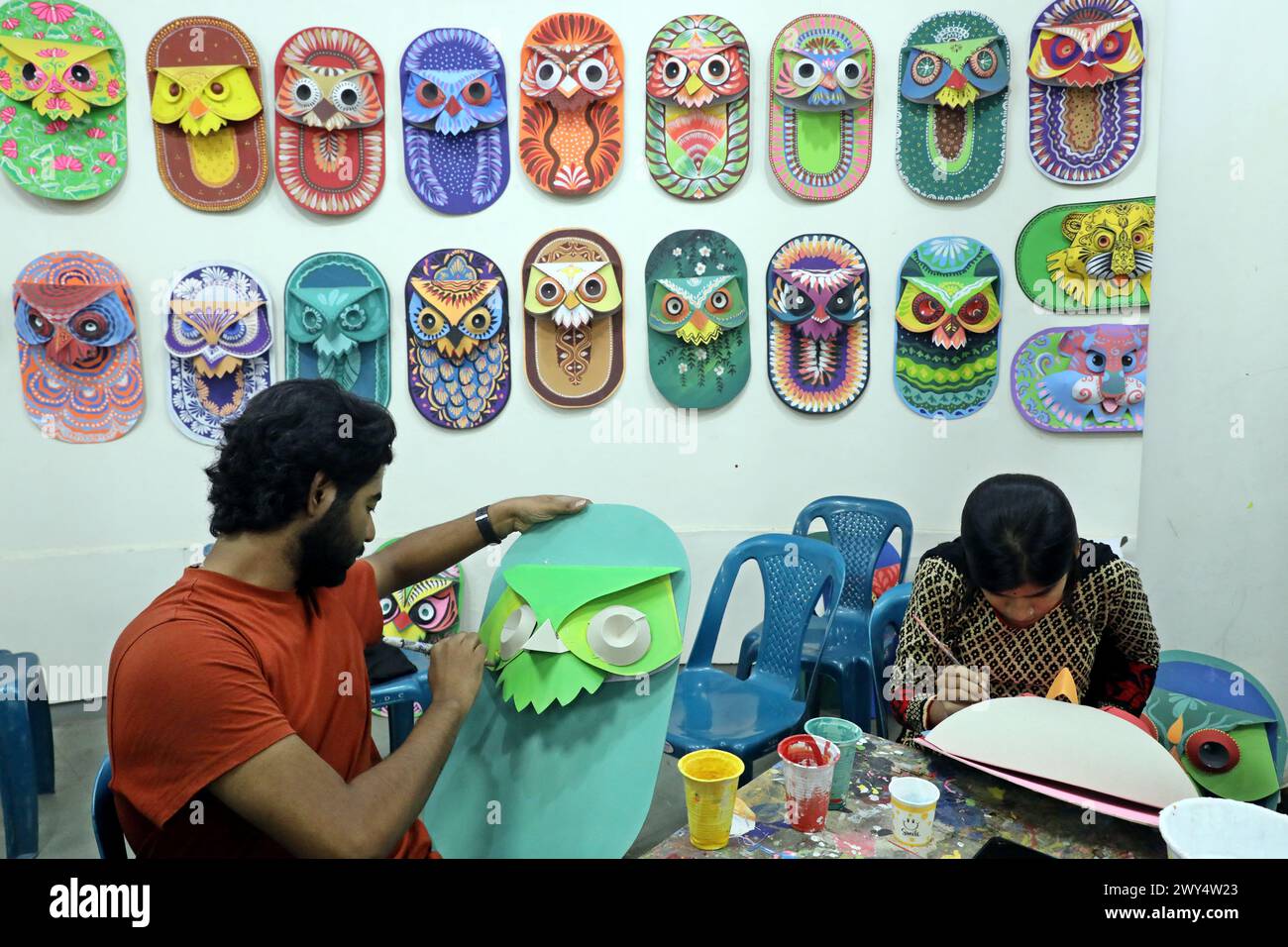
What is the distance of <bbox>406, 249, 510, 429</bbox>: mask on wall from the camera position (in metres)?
3.50

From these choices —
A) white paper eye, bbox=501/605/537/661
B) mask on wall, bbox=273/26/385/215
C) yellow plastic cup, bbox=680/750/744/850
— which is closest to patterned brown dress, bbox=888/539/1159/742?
yellow plastic cup, bbox=680/750/744/850

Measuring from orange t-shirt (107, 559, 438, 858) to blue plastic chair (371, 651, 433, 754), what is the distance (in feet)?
3.61

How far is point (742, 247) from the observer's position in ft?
11.7

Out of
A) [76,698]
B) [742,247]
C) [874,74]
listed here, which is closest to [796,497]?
[742,247]

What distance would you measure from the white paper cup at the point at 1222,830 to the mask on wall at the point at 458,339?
3.01 m

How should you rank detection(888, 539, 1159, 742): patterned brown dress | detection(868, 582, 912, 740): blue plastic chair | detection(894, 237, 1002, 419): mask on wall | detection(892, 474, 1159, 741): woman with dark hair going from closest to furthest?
detection(892, 474, 1159, 741): woman with dark hair → detection(888, 539, 1159, 742): patterned brown dress → detection(868, 582, 912, 740): blue plastic chair → detection(894, 237, 1002, 419): mask on wall

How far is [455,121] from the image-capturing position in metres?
3.44

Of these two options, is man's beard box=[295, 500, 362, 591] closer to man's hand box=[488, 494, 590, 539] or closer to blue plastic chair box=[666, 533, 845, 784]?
man's hand box=[488, 494, 590, 539]

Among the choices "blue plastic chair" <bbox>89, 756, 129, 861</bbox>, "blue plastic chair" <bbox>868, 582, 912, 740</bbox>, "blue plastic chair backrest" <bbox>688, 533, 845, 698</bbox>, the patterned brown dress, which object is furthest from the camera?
"blue plastic chair" <bbox>868, 582, 912, 740</bbox>

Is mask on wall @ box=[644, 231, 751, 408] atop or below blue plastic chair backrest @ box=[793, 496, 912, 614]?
atop

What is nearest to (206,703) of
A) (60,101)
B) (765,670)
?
(765,670)

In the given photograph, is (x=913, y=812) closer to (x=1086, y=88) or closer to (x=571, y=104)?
(x=571, y=104)

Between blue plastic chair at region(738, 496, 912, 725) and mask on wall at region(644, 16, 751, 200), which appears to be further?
mask on wall at region(644, 16, 751, 200)

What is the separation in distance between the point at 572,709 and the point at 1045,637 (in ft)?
3.22
